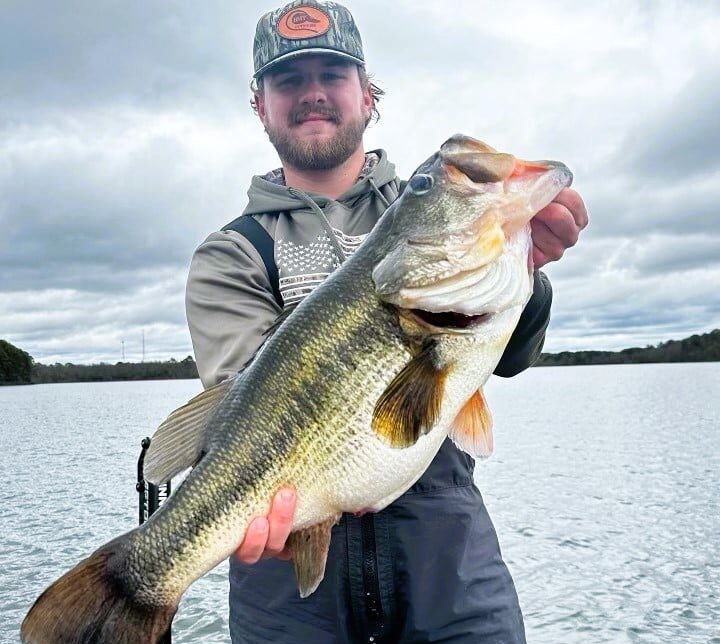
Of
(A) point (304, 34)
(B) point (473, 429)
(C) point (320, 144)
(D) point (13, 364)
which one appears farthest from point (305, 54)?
(D) point (13, 364)

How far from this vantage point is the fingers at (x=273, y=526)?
2.62 meters

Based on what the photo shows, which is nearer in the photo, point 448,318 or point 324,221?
point 448,318

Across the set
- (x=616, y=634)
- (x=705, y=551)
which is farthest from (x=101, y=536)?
(x=705, y=551)

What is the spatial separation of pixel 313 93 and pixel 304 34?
12.5 inches

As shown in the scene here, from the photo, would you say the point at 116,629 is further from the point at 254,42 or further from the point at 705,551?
the point at 705,551

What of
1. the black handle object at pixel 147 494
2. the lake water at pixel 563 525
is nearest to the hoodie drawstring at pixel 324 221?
the black handle object at pixel 147 494

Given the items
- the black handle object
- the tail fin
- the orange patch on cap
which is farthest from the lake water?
the orange patch on cap

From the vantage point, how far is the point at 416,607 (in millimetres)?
2996

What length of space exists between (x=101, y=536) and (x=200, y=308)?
10789 mm

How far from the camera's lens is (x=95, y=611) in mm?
2676

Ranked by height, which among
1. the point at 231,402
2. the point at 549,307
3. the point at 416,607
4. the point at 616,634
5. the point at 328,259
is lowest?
the point at 616,634

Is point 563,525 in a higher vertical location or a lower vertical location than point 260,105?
Answer: lower

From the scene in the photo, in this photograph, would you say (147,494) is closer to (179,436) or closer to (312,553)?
(179,436)

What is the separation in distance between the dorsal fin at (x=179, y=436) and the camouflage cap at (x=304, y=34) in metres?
2.02
